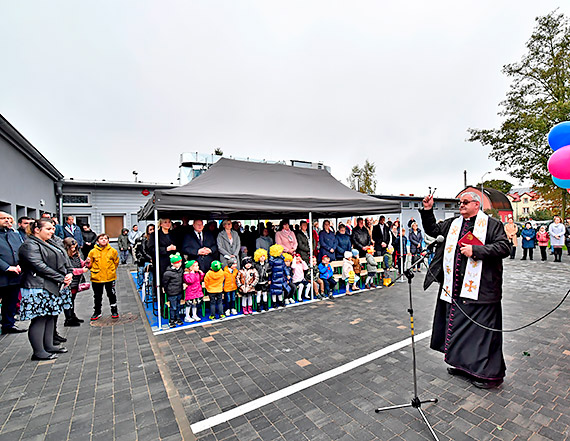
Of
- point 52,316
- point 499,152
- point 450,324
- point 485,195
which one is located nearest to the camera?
point 450,324

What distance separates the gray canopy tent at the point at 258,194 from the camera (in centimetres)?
483

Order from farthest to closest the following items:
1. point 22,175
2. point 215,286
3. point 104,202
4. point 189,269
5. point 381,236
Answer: point 104,202 → point 381,236 → point 22,175 → point 215,286 → point 189,269

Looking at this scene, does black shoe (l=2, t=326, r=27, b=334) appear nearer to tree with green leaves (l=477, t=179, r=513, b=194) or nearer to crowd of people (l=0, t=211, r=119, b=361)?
crowd of people (l=0, t=211, r=119, b=361)

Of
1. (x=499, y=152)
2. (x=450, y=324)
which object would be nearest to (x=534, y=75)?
(x=499, y=152)

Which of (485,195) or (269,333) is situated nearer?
(269,333)

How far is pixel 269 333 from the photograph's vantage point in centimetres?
459

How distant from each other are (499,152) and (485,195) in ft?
35.3

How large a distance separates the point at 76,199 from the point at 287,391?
14893mm

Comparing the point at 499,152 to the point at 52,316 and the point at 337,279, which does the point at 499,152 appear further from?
the point at 52,316

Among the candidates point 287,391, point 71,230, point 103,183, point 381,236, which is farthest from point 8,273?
point 103,183

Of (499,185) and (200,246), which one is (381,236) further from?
(499,185)

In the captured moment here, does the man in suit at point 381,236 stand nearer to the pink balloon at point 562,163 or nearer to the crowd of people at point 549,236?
the pink balloon at point 562,163

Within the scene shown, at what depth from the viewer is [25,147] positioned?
27.6ft

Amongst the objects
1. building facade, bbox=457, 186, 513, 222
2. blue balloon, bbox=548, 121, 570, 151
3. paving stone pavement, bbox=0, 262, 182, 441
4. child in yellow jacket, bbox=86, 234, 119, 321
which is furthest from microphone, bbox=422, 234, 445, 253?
building facade, bbox=457, 186, 513, 222
